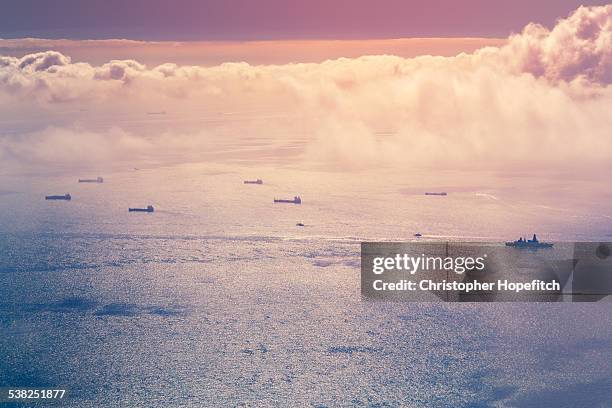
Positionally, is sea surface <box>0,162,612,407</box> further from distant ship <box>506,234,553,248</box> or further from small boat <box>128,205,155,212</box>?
distant ship <box>506,234,553,248</box>

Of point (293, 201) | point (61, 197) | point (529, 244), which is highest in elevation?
point (61, 197)

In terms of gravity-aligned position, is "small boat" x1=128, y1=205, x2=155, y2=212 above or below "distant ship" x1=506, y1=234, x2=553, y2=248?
above

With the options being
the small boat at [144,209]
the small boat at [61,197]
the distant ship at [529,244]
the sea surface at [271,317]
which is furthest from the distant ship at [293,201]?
the distant ship at [529,244]

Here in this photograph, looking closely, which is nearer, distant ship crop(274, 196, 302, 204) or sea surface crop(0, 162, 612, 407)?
sea surface crop(0, 162, 612, 407)

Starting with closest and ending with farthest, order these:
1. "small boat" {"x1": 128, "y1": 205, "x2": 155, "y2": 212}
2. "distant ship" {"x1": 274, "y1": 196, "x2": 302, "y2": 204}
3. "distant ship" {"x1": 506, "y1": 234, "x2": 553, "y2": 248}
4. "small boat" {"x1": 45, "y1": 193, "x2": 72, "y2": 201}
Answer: "distant ship" {"x1": 506, "y1": 234, "x2": 553, "y2": 248}, "small boat" {"x1": 128, "y1": 205, "x2": 155, "y2": 212}, "distant ship" {"x1": 274, "y1": 196, "x2": 302, "y2": 204}, "small boat" {"x1": 45, "y1": 193, "x2": 72, "y2": 201}

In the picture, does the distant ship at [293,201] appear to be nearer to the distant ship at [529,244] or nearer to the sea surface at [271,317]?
the sea surface at [271,317]

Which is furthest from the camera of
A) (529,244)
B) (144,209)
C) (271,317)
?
(144,209)

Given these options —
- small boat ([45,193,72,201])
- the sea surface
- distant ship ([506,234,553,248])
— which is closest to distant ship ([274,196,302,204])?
the sea surface

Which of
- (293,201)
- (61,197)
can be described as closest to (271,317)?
(293,201)

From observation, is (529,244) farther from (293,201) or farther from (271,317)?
(293,201)

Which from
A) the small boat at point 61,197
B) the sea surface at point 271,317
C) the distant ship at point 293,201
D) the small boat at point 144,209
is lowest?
the sea surface at point 271,317
